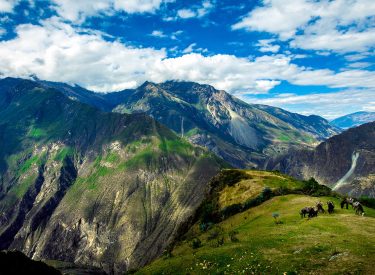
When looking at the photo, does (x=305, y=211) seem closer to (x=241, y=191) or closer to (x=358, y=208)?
(x=358, y=208)

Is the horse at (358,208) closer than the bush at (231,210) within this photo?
Yes

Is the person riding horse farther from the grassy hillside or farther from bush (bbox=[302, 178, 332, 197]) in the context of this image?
bush (bbox=[302, 178, 332, 197])

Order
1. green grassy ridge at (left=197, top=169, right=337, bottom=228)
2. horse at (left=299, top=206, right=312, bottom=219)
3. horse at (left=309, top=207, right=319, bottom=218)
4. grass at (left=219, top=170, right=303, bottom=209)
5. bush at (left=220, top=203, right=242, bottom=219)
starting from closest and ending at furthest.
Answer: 1. horse at (left=309, top=207, right=319, bottom=218)
2. horse at (left=299, top=206, right=312, bottom=219)
3. green grassy ridge at (left=197, top=169, right=337, bottom=228)
4. bush at (left=220, top=203, right=242, bottom=219)
5. grass at (left=219, top=170, right=303, bottom=209)

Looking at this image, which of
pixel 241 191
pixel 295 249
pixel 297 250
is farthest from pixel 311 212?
pixel 241 191

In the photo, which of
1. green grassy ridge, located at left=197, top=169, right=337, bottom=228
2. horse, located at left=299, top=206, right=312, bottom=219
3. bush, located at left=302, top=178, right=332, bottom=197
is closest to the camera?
horse, located at left=299, top=206, right=312, bottom=219

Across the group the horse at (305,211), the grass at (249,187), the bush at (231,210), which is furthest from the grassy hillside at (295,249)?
the grass at (249,187)

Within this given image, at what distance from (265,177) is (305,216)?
63.1 m

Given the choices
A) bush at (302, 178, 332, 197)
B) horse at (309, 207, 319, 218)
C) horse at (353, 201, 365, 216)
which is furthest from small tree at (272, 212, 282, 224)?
bush at (302, 178, 332, 197)

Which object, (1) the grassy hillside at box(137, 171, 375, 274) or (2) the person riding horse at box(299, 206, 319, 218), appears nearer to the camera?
(1) the grassy hillside at box(137, 171, 375, 274)

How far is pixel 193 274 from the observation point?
4422cm

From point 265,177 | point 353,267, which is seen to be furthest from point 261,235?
point 265,177

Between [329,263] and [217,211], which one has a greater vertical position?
[329,263]

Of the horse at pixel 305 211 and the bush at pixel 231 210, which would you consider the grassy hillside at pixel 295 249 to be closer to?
the horse at pixel 305 211

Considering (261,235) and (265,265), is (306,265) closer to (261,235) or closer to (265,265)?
(265,265)
